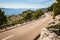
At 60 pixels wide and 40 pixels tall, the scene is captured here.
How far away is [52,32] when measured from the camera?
13758mm

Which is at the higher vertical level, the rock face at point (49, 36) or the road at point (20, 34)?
the rock face at point (49, 36)

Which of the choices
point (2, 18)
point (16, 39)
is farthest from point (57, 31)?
point (2, 18)

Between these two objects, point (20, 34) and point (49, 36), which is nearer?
point (49, 36)

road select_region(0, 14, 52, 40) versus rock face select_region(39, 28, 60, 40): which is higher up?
rock face select_region(39, 28, 60, 40)

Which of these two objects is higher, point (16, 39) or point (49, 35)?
point (49, 35)

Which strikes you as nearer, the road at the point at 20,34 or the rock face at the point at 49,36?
the rock face at the point at 49,36

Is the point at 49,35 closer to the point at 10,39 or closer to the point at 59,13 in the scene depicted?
the point at 10,39

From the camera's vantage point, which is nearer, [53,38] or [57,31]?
[53,38]

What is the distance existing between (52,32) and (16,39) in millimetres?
4850

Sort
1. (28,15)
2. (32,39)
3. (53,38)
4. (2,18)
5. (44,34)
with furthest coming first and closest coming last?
(28,15), (2,18), (32,39), (44,34), (53,38)

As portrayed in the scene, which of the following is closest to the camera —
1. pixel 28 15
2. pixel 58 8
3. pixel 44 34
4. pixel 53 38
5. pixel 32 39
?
pixel 53 38

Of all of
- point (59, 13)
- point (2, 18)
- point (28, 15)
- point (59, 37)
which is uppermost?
point (59, 37)

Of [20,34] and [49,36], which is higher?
[49,36]

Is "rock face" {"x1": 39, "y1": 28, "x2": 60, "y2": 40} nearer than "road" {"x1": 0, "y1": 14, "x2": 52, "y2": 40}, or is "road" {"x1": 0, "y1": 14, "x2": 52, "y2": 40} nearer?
→ "rock face" {"x1": 39, "y1": 28, "x2": 60, "y2": 40}
